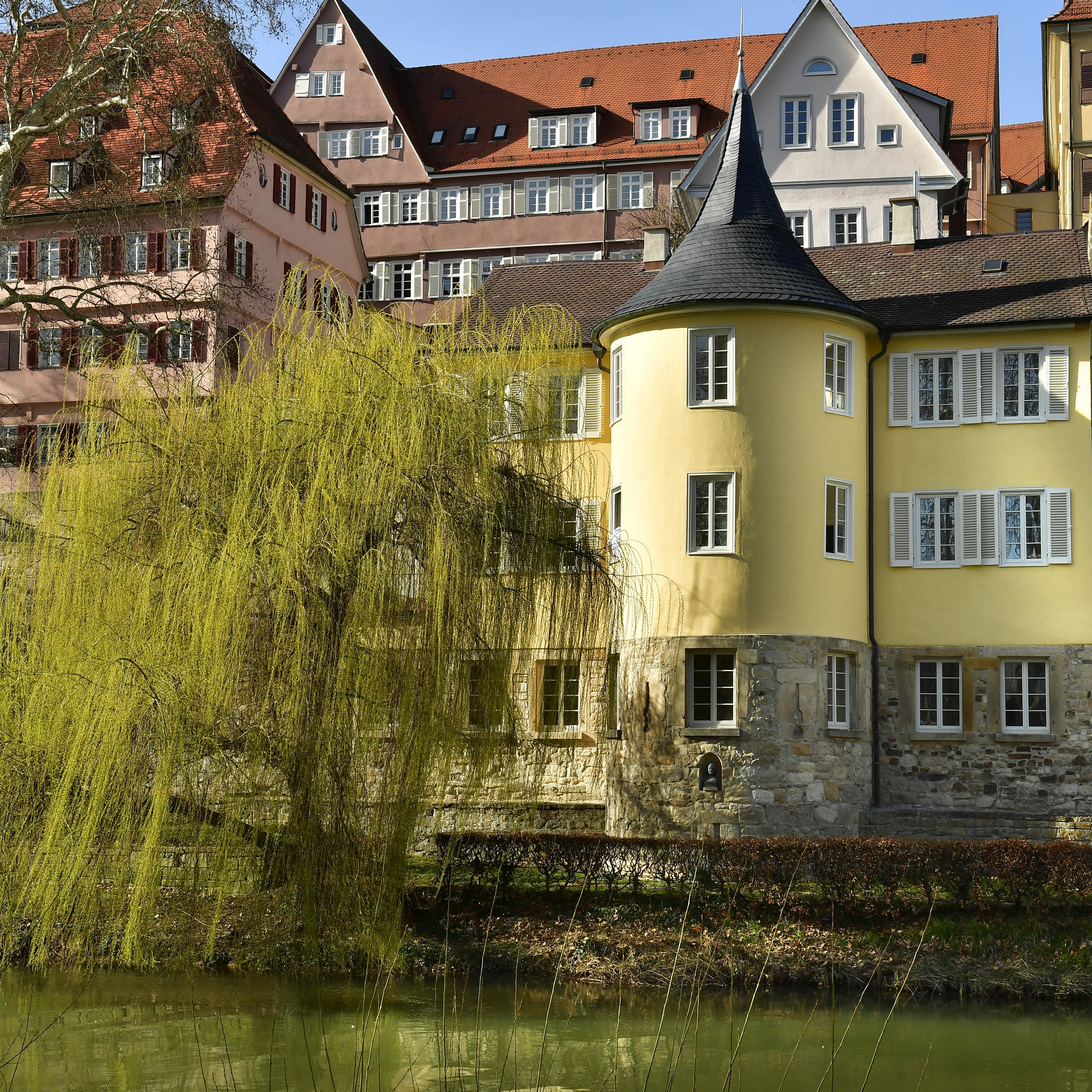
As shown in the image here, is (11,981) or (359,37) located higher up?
(359,37)

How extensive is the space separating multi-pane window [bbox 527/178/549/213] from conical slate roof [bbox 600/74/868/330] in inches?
1022

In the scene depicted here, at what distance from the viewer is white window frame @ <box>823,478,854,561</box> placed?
25.0 m

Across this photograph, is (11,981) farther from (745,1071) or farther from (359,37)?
(359,37)

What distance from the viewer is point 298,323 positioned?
19.9m

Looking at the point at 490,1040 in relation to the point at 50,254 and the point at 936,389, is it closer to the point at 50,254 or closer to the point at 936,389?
the point at 936,389

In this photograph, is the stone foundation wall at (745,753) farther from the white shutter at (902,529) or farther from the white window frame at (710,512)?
the white shutter at (902,529)

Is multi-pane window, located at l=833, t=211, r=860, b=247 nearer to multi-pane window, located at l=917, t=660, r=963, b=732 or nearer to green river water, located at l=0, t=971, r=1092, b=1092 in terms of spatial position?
multi-pane window, located at l=917, t=660, r=963, b=732

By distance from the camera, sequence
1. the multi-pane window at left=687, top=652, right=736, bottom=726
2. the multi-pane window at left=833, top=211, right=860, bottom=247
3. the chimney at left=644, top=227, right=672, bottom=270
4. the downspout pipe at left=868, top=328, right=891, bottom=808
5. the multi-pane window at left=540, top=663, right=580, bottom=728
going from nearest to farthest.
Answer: the multi-pane window at left=540, top=663, right=580, bottom=728, the multi-pane window at left=687, top=652, right=736, bottom=726, the downspout pipe at left=868, top=328, right=891, bottom=808, the chimney at left=644, top=227, right=672, bottom=270, the multi-pane window at left=833, top=211, right=860, bottom=247

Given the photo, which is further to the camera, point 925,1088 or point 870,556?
point 870,556

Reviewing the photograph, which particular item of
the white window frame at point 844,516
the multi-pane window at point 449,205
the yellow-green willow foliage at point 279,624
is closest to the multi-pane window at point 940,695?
the white window frame at point 844,516

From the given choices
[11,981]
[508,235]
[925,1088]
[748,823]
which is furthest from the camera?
[508,235]

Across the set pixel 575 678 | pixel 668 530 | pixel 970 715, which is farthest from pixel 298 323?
pixel 970 715

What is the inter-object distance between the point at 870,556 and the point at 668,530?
3794mm

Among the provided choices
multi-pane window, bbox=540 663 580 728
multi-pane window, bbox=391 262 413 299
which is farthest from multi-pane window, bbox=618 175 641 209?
multi-pane window, bbox=540 663 580 728
